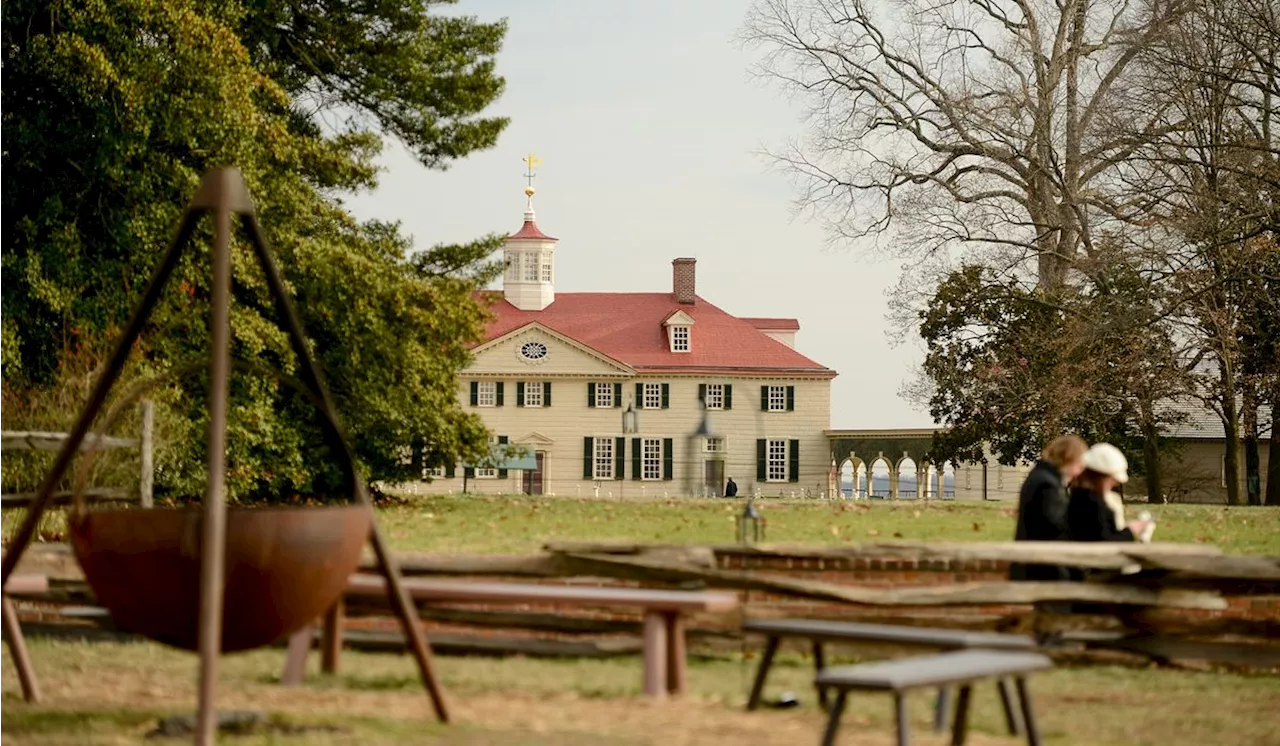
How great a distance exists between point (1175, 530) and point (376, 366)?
1540cm

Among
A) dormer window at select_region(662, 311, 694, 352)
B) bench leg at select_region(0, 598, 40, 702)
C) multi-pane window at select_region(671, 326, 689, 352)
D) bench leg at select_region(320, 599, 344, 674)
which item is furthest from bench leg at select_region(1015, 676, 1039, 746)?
multi-pane window at select_region(671, 326, 689, 352)

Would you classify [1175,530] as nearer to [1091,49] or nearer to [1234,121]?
[1234,121]

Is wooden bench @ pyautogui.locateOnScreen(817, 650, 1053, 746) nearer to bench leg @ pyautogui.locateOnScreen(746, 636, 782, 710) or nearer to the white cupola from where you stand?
bench leg @ pyautogui.locateOnScreen(746, 636, 782, 710)

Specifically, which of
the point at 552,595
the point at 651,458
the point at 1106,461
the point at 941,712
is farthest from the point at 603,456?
the point at 941,712

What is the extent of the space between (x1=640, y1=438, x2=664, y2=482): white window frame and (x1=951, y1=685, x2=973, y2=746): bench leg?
6970 centimetres

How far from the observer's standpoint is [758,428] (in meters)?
76.9

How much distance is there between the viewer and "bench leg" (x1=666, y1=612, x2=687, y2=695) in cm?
867

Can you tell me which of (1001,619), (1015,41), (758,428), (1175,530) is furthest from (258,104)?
(758,428)

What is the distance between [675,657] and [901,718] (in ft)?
8.38

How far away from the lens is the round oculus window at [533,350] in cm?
7606

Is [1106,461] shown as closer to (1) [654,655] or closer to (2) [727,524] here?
(1) [654,655]

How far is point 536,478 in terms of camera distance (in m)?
77.8

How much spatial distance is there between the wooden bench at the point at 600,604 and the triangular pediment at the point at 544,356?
66.2 metres

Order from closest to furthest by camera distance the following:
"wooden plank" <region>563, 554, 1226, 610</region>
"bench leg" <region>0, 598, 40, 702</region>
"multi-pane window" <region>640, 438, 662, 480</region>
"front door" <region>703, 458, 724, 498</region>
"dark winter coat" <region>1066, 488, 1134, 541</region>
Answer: "bench leg" <region>0, 598, 40, 702</region>
"wooden plank" <region>563, 554, 1226, 610</region>
"dark winter coat" <region>1066, 488, 1134, 541</region>
"front door" <region>703, 458, 724, 498</region>
"multi-pane window" <region>640, 438, 662, 480</region>
